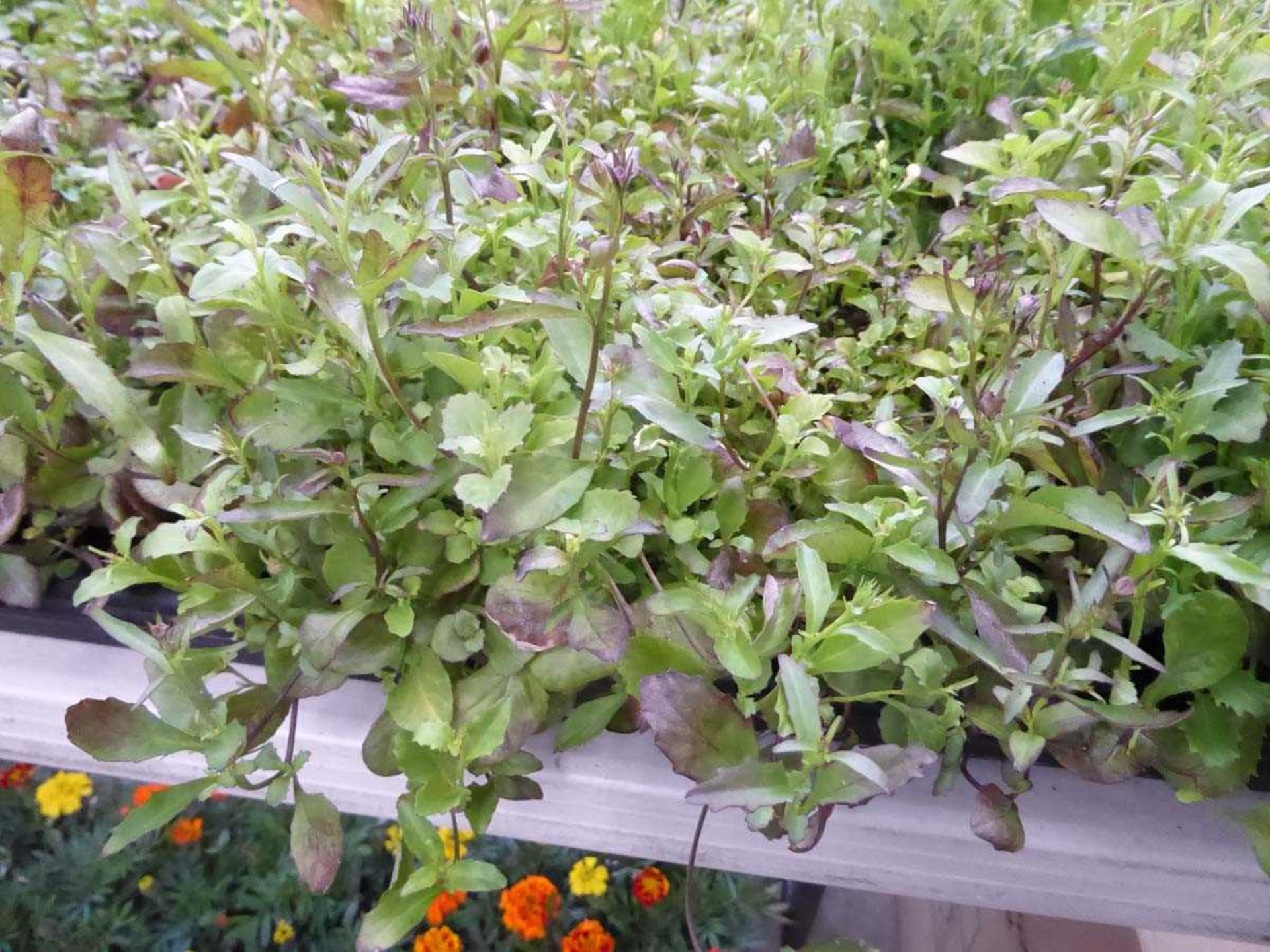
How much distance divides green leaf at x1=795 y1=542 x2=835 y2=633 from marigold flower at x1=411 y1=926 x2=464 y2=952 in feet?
2.77

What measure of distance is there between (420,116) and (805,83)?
372mm

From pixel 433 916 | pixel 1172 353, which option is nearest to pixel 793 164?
pixel 1172 353

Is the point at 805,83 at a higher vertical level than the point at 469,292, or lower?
higher

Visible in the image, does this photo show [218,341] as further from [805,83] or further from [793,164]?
[805,83]

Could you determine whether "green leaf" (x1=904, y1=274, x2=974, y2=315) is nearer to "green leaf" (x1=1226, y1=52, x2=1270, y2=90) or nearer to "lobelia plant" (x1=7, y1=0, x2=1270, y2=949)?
"lobelia plant" (x1=7, y1=0, x2=1270, y2=949)

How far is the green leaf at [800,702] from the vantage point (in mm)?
441

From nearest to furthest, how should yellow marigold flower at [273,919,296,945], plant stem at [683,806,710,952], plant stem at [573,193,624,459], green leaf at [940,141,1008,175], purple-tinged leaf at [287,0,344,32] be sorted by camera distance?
plant stem at [573,193,624,459], plant stem at [683,806,710,952], green leaf at [940,141,1008,175], purple-tinged leaf at [287,0,344,32], yellow marigold flower at [273,919,296,945]

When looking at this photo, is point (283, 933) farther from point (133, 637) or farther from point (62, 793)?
point (133, 637)

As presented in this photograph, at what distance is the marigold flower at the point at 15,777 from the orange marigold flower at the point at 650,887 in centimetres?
90

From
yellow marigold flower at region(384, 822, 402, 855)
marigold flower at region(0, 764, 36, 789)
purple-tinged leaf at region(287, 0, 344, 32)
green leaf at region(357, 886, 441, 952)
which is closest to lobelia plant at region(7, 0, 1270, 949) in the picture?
green leaf at region(357, 886, 441, 952)

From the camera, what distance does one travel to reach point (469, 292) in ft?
1.81

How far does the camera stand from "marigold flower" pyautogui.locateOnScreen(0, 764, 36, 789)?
1294mm

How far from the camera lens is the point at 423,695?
21.1 inches

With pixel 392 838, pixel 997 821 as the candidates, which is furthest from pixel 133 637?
pixel 392 838
